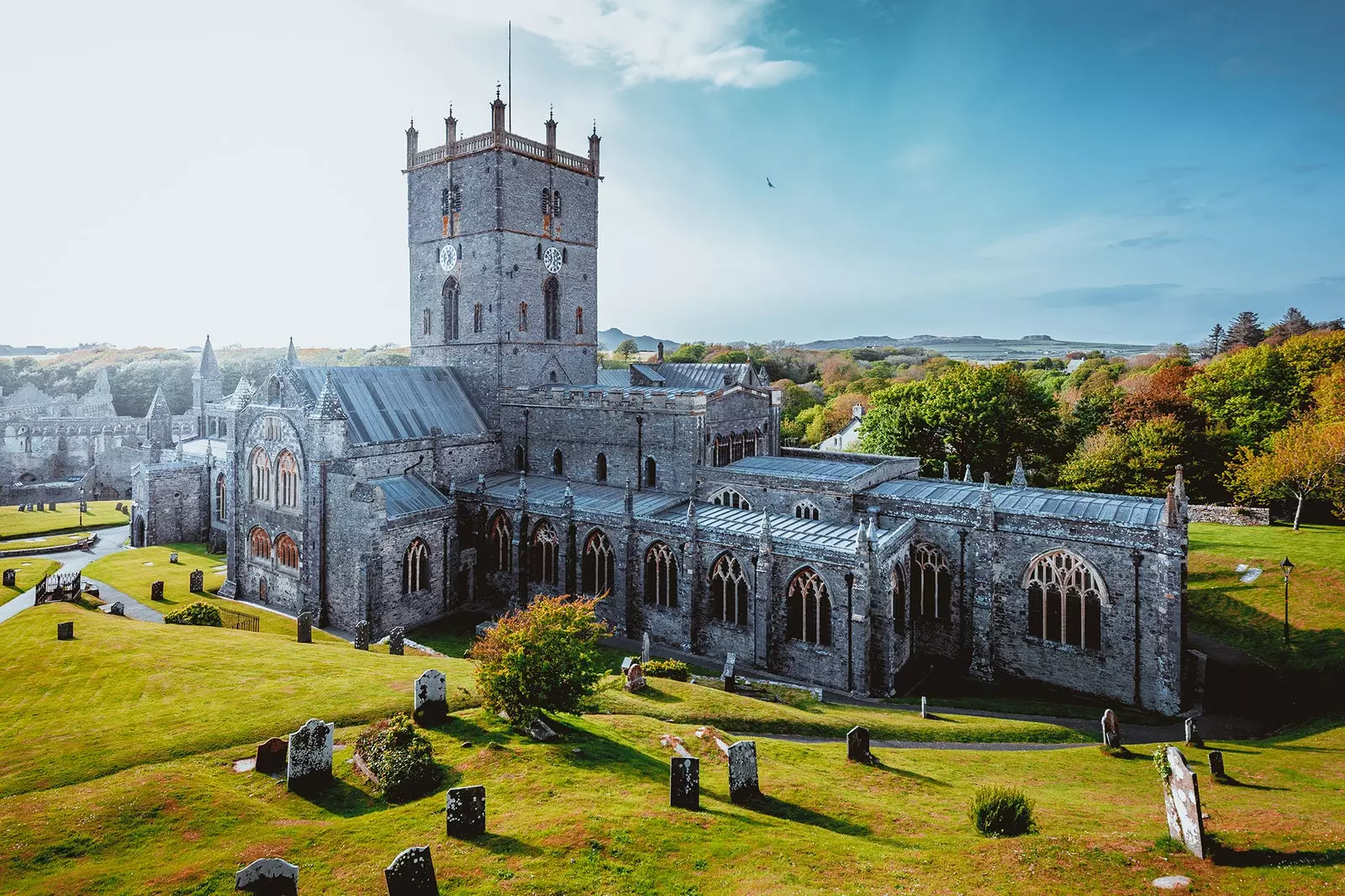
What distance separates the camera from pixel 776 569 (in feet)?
98.7

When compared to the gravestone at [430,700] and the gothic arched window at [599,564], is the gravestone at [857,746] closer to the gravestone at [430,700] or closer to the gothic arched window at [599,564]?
the gravestone at [430,700]

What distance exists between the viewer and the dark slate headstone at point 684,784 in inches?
616

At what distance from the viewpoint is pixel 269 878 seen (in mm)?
11672

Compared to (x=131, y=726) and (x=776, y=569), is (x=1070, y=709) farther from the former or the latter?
(x=131, y=726)

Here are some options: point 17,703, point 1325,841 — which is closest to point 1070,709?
point 1325,841

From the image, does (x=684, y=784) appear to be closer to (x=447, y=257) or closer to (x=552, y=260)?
(x=552, y=260)

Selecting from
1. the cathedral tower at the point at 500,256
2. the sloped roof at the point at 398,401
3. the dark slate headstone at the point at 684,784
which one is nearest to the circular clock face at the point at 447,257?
the cathedral tower at the point at 500,256

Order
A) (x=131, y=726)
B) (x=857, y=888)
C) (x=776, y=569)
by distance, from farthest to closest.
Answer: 1. (x=776, y=569)
2. (x=131, y=726)
3. (x=857, y=888)

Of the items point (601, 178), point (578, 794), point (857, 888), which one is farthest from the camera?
point (601, 178)

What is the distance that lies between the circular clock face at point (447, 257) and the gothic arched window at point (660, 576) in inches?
874

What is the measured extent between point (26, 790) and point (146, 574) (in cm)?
3162

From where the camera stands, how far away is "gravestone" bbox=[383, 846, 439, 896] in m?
11.5

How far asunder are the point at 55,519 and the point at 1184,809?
7665 cm

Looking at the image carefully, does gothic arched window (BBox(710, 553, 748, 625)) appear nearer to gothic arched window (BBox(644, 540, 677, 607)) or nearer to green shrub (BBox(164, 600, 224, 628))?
gothic arched window (BBox(644, 540, 677, 607))
